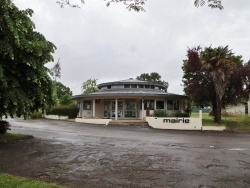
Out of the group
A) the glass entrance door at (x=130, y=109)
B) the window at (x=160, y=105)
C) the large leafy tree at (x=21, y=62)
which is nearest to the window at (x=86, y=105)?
the glass entrance door at (x=130, y=109)

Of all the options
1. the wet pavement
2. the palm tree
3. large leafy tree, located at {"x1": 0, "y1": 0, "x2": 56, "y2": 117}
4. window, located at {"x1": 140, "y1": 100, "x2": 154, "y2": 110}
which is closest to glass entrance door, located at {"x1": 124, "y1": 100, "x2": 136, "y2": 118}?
window, located at {"x1": 140, "y1": 100, "x2": 154, "y2": 110}

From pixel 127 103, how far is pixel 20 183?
83.9ft

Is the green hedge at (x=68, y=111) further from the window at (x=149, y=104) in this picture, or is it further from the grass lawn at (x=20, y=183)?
the grass lawn at (x=20, y=183)

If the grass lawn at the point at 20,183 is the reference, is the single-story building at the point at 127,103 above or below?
above

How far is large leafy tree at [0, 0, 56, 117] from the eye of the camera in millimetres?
10578

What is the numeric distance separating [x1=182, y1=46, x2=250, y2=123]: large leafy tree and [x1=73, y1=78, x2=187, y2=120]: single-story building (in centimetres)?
450

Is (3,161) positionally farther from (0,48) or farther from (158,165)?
(158,165)

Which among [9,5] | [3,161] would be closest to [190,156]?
[3,161]

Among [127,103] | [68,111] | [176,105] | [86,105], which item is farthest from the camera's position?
[68,111]

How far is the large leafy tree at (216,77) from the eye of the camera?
77.0ft

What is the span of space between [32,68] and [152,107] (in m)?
20.3

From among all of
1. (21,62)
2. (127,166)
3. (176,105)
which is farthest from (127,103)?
(127,166)

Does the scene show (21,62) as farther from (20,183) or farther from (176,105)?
(176,105)

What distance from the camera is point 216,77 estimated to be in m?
23.5
